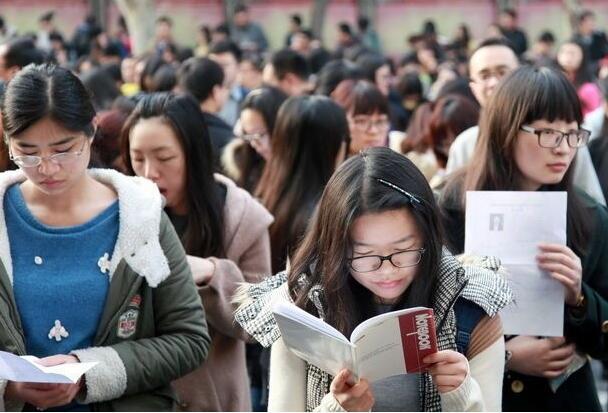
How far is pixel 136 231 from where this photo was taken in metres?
3.41

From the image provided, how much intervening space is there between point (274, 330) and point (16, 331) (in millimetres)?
762

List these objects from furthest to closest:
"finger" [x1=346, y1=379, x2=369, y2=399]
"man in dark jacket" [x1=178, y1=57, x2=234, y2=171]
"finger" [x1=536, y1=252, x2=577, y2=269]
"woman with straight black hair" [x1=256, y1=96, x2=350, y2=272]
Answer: "man in dark jacket" [x1=178, y1=57, x2=234, y2=171] < "woman with straight black hair" [x1=256, y1=96, x2=350, y2=272] < "finger" [x1=536, y1=252, x2=577, y2=269] < "finger" [x1=346, y1=379, x2=369, y2=399]

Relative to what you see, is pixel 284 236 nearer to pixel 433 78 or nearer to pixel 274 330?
pixel 274 330

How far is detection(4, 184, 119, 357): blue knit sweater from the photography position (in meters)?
3.28

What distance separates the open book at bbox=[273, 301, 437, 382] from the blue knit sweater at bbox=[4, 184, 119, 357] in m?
0.78

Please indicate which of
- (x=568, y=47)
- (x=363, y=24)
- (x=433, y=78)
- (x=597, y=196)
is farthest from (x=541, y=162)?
(x=363, y=24)

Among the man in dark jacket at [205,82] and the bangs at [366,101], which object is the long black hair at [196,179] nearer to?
the bangs at [366,101]

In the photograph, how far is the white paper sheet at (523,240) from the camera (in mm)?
3684

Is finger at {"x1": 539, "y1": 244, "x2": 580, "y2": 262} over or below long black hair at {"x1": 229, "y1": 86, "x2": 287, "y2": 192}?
over

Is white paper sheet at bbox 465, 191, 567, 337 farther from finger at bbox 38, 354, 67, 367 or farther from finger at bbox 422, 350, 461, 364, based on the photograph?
finger at bbox 38, 354, 67, 367

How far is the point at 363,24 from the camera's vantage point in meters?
23.3

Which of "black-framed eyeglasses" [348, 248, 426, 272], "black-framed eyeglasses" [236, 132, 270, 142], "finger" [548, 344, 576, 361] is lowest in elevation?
"finger" [548, 344, 576, 361]

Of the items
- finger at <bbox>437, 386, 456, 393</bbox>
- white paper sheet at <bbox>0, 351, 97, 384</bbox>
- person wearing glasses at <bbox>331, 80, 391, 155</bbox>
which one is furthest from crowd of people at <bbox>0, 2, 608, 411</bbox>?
person wearing glasses at <bbox>331, 80, 391, 155</bbox>

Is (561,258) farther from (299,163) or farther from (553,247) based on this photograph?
(299,163)
